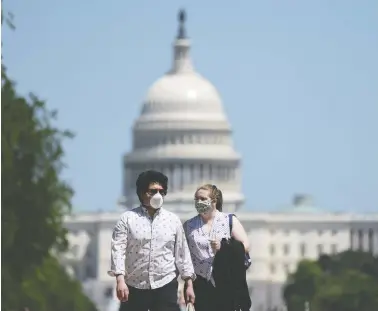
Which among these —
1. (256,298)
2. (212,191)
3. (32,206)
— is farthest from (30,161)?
(256,298)

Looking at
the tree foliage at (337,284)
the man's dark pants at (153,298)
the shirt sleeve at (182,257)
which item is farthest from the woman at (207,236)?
the tree foliage at (337,284)

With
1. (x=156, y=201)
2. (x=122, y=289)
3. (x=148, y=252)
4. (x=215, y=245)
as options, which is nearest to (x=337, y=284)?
(x=215, y=245)

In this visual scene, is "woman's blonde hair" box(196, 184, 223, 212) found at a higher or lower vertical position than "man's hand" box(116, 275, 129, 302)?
higher

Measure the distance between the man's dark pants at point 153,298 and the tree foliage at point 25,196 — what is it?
24465 mm

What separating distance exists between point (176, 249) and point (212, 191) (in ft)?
3.40

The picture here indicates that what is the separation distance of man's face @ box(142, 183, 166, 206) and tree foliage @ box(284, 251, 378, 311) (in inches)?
2721

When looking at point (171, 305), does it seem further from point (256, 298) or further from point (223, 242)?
point (256, 298)

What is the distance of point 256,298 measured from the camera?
184375 millimetres

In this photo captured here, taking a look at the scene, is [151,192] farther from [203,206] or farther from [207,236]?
[207,236]

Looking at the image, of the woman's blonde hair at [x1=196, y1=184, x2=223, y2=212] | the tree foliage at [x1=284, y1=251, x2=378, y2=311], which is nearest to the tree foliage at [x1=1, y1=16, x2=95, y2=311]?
the woman's blonde hair at [x1=196, y1=184, x2=223, y2=212]

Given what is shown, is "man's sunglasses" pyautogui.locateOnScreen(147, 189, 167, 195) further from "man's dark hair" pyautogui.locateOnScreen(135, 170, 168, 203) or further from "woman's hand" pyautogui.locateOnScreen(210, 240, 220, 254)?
"woman's hand" pyautogui.locateOnScreen(210, 240, 220, 254)

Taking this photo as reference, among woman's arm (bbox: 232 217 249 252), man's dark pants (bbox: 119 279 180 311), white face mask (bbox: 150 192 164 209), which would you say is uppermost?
white face mask (bbox: 150 192 164 209)

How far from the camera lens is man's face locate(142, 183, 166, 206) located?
928 inches

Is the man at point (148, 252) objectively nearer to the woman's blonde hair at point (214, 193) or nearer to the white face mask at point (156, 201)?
the white face mask at point (156, 201)
